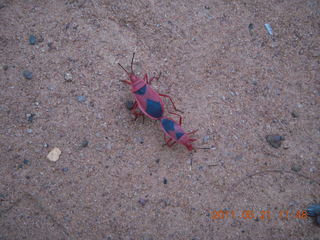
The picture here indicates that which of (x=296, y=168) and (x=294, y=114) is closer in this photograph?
(x=296, y=168)

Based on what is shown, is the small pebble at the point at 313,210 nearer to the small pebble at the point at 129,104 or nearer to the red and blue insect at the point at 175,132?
the red and blue insect at the point at 175,132

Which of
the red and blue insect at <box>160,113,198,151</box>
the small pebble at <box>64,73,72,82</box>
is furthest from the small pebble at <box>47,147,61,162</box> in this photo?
the red and blue insect at <box>160,113,198,151</box>

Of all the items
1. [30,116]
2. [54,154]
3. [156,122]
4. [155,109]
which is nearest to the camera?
[155,109]

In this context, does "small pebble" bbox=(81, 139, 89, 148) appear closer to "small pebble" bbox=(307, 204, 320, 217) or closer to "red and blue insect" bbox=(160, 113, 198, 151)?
"red and blue insect" bbox=(160, 113, 198, 151)

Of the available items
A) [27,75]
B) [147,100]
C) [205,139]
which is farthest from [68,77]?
[205,139]

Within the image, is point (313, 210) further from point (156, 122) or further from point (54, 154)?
point (54, 154)

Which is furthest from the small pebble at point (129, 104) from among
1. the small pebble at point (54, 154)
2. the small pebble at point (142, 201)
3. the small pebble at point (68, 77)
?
the small pebble at point (142, 201)

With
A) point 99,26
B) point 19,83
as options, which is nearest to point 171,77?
point 99,26
